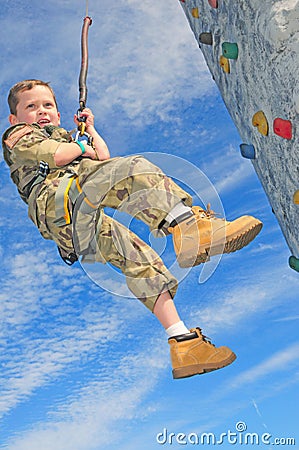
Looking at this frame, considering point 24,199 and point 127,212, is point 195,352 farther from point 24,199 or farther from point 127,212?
point 24,199

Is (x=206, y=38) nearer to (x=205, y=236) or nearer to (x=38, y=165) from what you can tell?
(x=205, y=236)

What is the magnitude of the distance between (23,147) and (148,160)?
86 cm

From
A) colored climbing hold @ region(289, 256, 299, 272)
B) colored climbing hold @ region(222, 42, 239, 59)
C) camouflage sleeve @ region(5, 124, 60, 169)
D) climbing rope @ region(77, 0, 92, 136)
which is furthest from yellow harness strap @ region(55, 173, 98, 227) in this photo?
colored climbing hold @ region(289, 256, 299, 272)

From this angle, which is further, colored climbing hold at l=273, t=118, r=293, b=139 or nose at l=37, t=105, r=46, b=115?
nose at l=37, t=105, r=46, b=115

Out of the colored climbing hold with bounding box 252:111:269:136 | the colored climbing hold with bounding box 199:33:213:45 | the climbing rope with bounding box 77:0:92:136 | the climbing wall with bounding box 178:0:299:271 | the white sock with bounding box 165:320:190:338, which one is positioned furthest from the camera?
the climbing rope with bounding box 77:0:92:136

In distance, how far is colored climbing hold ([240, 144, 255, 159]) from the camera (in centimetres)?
284

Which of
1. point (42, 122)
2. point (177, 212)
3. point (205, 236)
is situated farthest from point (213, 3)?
point (42, 122)

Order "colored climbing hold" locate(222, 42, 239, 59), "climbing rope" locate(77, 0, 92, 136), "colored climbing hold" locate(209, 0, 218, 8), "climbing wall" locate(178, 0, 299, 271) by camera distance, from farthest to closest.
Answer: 1. "climbing rope" locate(77, 0, 92, 136)
2. "colored climbing hold" locate(209, 0, 218, 8)
3. "colored climbing hold" locate(222, 42, 239, 59)
4. "climbing wall" locate(178, 0, 299, 271)

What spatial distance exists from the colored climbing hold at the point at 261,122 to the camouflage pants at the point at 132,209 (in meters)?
0.60

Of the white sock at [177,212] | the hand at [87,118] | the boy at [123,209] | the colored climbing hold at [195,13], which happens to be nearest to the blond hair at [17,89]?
the boy at [123,209]

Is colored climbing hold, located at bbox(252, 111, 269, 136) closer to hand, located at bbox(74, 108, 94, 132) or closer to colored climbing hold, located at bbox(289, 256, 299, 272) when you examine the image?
colored climbing hold, located at bbox(289, 256, 299, 272)

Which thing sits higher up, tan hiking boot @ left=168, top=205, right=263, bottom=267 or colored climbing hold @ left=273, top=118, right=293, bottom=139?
colored climbing hold @ left=273, top=118, right=293, bottom=139

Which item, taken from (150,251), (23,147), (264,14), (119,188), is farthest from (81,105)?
(264,14)

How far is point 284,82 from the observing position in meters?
2.36
